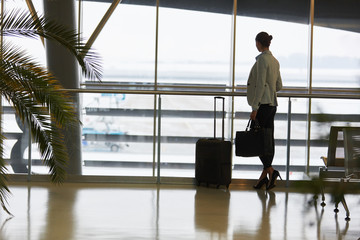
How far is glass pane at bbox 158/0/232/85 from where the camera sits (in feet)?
36.0

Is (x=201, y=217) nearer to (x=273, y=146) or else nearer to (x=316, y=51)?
(x=273, y=146)

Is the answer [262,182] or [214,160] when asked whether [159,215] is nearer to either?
[214,160]

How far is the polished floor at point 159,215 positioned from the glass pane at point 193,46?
484 cm

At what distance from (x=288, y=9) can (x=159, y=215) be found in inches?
277

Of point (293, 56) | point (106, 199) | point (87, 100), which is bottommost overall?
point (106, 199)

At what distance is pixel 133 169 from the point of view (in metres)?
6.91

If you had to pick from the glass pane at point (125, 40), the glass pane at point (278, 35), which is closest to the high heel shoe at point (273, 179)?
the glass pane at point (278, 35)

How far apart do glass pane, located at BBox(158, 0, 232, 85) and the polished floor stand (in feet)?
15.9

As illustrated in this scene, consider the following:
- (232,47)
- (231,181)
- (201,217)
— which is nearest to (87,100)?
(231,181)

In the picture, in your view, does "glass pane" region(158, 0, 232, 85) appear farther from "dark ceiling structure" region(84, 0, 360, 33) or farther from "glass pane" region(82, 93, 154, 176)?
"glass pane" region(82, 93, 154, 176)

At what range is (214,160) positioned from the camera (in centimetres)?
Result: 645

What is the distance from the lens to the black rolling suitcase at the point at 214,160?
21.0 ft

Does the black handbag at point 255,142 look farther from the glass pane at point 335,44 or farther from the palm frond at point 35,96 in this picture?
the glass pane at point 335,44

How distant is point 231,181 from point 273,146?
0.70m
